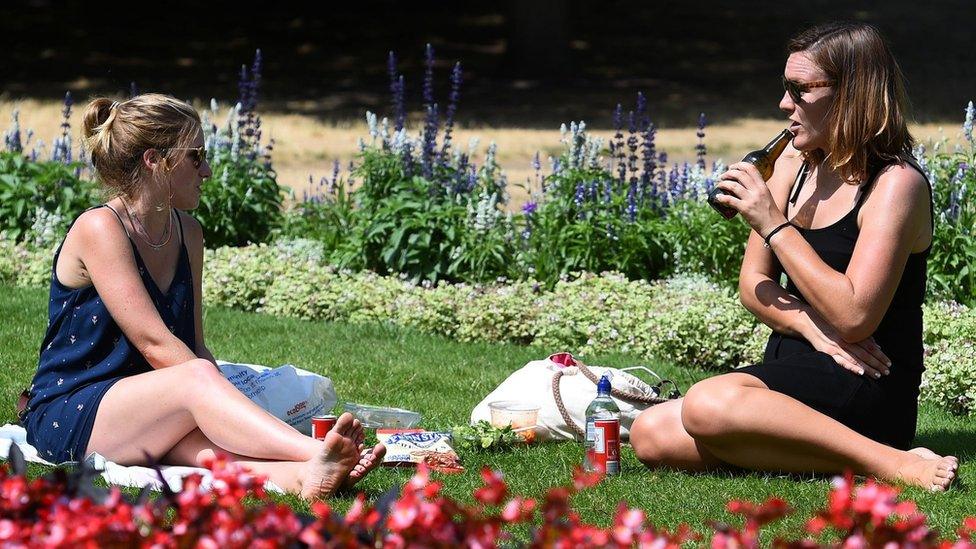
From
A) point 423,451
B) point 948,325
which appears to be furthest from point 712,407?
point 948,325

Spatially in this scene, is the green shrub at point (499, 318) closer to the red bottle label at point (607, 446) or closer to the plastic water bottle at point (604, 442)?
the plastic water bottle at point (604, 442)

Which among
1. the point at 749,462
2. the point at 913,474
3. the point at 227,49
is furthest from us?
the point at 227,49

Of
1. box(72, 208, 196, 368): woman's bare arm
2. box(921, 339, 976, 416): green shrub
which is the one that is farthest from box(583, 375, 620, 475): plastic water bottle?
box(921, 339, 976, 416): green shrub

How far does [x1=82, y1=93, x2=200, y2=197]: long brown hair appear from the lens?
4148 mm

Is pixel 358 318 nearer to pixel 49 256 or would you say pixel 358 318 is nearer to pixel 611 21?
pixel 49 256

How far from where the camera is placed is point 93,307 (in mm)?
4172

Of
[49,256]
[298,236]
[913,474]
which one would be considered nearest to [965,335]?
[913,474]

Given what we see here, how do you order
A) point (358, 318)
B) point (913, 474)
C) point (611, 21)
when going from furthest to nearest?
point (611, 21) → point (358, 318) → point (913, 474)

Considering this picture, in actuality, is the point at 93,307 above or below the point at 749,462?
above

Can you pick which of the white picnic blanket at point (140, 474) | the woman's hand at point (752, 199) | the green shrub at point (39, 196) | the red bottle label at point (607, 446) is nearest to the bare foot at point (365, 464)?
the white picnic blanket at point (140, 474)

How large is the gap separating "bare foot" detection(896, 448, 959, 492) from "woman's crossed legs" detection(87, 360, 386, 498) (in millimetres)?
1610

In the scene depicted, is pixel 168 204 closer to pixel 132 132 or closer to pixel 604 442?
pixel 132 132

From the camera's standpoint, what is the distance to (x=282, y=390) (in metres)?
4.80

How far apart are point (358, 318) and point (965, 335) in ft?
10.5
